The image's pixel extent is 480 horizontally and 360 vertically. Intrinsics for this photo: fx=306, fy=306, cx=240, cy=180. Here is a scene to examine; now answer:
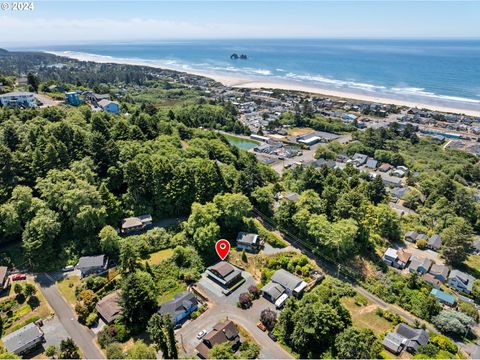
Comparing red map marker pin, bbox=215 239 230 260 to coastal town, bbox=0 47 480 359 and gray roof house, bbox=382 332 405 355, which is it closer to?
coastal town, bbox=0 47 480 359

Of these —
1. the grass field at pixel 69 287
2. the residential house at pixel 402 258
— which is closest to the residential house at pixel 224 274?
the grass field at pixel 69 287

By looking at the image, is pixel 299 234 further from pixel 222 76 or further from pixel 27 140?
pixel 222 76

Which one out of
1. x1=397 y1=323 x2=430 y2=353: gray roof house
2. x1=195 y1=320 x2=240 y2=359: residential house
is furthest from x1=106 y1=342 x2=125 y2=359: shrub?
x1=397 y1=323 x2=430 y2=353: gray roof house

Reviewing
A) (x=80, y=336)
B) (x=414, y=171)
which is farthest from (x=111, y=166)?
(x=414, y=171)

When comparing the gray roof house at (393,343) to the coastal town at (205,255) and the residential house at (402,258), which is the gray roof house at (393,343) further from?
the residential house at (402,258)

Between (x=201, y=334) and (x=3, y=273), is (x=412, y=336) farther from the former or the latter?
(x=3, y=273)

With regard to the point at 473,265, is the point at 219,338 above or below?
above

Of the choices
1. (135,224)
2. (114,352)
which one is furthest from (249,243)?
(114,352)
